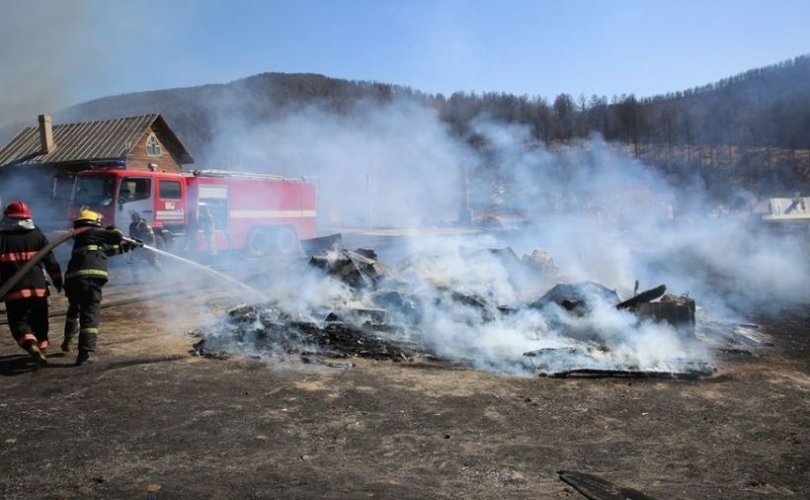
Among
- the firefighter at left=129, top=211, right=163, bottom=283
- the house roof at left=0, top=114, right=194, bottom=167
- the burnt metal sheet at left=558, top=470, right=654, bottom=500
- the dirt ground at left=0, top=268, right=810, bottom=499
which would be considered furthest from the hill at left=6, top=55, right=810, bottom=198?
the burnt metal sheet at left=558, top=470, right=654, bottom=500

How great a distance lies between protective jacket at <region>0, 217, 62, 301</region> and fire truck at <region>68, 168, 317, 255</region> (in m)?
6.77

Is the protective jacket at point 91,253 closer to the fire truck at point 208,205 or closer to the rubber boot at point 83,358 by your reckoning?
the rubber boot at point 83,358

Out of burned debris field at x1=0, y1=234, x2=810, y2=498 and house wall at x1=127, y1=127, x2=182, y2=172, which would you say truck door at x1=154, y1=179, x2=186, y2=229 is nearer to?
burned debris field at x1=0, y1=234, x2=810, y2=498

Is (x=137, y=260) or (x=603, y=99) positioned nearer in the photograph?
(x=137, y=260)

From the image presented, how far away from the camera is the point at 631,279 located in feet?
35.9

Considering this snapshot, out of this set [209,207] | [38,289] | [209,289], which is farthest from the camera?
[209,207]

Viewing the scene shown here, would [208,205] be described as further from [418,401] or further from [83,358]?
[418,401]

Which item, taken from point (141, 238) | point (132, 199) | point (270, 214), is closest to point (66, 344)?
point (141, 238)

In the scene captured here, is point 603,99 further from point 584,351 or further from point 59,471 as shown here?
point 59,471

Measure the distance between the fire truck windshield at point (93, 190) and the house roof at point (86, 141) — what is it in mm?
16508

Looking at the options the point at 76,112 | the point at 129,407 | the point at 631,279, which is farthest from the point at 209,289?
the point at 76,112

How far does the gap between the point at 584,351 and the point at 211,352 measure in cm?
419

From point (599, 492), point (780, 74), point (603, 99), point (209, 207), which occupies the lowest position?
point (599, 492)

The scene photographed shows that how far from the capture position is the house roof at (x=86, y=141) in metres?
28.3
